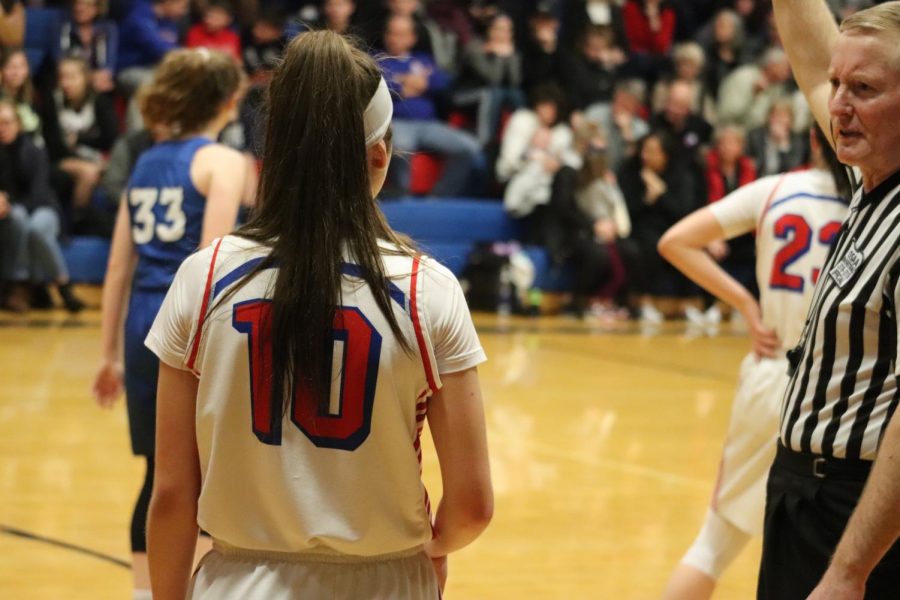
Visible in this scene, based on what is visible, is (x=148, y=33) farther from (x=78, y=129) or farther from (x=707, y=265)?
(x=707, y=265)

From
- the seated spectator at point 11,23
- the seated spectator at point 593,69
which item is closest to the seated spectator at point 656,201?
the seated spectator at point 593,69

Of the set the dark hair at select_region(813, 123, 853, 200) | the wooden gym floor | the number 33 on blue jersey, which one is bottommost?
the wooden gym floor

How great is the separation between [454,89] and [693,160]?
2448mm

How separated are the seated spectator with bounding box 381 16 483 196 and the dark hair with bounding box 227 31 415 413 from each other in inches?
409

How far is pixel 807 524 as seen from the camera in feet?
8.03

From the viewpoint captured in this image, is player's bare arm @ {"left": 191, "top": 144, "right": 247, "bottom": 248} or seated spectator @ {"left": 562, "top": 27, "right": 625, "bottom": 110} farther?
seated spectator @ {"left": 562, "top": 27, "right": 625, "bottom": 110}

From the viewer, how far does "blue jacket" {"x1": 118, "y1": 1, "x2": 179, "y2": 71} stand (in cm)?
1223

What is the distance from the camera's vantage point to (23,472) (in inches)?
233

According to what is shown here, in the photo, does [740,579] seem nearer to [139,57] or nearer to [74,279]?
[74,279]

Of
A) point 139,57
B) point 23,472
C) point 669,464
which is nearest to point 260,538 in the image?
point 23,472

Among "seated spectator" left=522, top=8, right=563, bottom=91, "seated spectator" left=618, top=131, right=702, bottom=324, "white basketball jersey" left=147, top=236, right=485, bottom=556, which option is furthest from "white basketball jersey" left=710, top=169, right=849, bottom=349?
"seated spectator" left=522, top=8, right=563, bottom=91

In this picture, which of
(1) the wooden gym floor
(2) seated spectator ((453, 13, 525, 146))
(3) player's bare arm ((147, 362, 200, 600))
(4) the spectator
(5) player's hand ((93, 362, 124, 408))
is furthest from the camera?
(4) the spectator

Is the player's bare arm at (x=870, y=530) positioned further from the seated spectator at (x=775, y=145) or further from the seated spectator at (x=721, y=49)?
the seated spectator at (x=721, y=49)

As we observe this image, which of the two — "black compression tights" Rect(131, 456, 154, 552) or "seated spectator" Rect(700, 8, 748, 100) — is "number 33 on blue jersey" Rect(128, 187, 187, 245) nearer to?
"black compression tights" Rect(131, 456, 154, 552)
